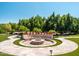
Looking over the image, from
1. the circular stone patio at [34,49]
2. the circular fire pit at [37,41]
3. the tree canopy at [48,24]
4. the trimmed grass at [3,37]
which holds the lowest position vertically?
the circular stone patio at [34,49]

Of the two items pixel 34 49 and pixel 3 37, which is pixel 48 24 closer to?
pixel 34 49

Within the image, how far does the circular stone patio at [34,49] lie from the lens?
8302mm

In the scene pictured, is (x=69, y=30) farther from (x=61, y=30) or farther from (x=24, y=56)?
(x=24, y=56)

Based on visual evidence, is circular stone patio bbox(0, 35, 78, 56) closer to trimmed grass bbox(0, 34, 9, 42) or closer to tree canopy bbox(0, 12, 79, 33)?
trimmed grass bbox(0, 34, 9, 42)

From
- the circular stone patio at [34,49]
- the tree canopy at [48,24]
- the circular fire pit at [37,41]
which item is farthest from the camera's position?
the circular fire pit at [37,41]

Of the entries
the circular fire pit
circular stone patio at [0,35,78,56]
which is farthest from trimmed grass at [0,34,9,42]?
the circular fire pit

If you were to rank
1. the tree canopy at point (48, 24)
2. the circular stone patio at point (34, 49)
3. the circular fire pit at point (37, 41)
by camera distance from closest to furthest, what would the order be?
the circular stone patio at point (34, 49) < the tree canopy at point (48, 24) < the circular fire pit at point (37, 41)

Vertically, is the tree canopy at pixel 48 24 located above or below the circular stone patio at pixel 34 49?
above

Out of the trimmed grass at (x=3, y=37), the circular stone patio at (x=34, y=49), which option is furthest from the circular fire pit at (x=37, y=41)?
the trimmed grass at (x=3, y=37)

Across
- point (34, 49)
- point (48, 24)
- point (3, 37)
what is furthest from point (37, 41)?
point (3, 37)

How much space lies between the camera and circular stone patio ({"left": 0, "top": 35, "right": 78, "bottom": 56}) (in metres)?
8.30

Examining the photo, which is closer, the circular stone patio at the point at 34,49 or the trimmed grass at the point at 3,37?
the circular stone patio at the point at 34,49

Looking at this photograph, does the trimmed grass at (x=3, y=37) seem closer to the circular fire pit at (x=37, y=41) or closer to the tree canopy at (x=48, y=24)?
the tree canopy at (x=48, y=24)

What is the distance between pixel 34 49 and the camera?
8539 millimetres
